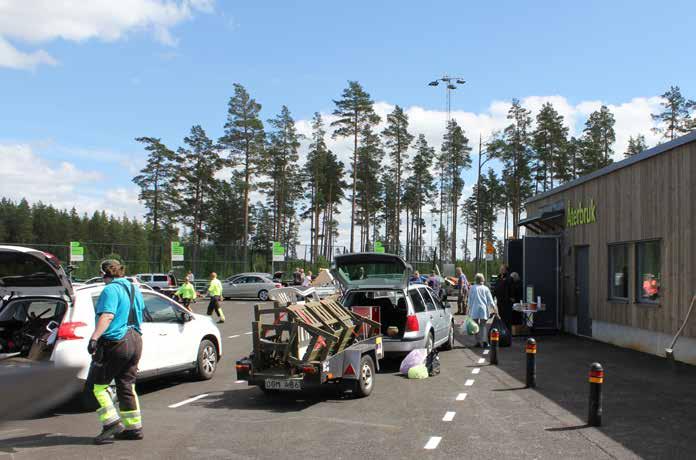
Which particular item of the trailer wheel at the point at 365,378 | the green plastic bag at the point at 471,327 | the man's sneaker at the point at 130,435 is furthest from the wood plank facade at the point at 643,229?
the man's sneaker at the point at 130,435

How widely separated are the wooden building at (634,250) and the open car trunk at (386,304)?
18.5 feet

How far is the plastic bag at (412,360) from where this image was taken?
435 inches

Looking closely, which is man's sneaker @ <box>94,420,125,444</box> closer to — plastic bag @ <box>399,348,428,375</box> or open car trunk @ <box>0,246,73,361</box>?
open car trunk @ <box>0,246,73,361</box>

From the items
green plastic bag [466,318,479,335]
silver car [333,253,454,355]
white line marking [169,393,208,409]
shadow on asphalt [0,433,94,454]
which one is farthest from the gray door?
shadow on asphalt [0,433,94,454]

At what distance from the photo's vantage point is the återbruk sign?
1732 centimetres

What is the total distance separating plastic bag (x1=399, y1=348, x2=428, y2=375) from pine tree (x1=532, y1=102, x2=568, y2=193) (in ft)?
174

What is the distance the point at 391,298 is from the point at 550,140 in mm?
52877

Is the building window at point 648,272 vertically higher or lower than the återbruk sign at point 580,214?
lower

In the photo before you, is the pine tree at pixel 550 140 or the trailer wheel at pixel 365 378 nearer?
the trailer wheel at pixel 365 378

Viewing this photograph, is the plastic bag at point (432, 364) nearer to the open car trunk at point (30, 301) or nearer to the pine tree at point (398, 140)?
the open car trunk at point (30, 301)

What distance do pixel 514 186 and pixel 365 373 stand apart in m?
58.4

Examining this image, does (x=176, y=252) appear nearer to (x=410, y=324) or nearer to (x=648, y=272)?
(x=410, y=324)

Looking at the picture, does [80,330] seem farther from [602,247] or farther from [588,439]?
[602,247]

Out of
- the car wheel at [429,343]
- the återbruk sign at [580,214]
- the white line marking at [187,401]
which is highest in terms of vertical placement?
the återbruk sign at [580,214]
